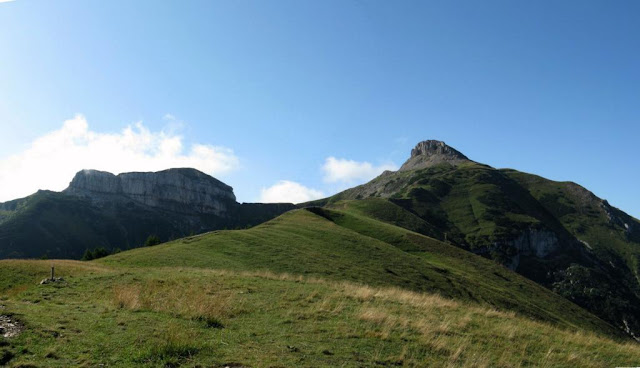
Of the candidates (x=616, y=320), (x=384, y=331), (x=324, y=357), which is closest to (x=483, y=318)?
(x=384, y=331)

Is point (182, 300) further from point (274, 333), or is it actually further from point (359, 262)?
point (359, 262)

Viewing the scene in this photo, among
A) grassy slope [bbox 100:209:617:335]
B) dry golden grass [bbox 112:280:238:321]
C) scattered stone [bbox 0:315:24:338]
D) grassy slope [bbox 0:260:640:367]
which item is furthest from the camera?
grassy slope [bbox 100:209:617:335]

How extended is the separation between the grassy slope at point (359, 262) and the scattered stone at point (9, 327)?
28.3 metres

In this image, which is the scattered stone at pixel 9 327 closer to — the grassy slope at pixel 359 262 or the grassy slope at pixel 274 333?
the grassy slope at pixel 274 333

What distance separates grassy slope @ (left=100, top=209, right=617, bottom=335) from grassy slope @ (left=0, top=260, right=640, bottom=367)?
23221mm

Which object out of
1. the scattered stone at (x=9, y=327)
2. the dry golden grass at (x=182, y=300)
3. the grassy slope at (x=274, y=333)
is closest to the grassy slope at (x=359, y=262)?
the dry golden grass at (x=182, y=300)

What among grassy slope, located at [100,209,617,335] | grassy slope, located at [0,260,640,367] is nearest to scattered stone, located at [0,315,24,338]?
grassy slope, located at [0,260,640,367]

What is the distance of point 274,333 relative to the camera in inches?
593

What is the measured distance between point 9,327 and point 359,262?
47.4 m

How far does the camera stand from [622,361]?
1493 cm

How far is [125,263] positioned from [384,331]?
1549 inches

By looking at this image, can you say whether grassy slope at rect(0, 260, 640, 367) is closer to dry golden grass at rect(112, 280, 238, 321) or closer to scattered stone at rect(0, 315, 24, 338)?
dry golden grass at rect(112, 280, 238, 321)

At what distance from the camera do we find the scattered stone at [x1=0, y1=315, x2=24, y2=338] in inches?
505

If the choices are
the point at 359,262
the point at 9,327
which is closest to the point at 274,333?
the point at 9,327
